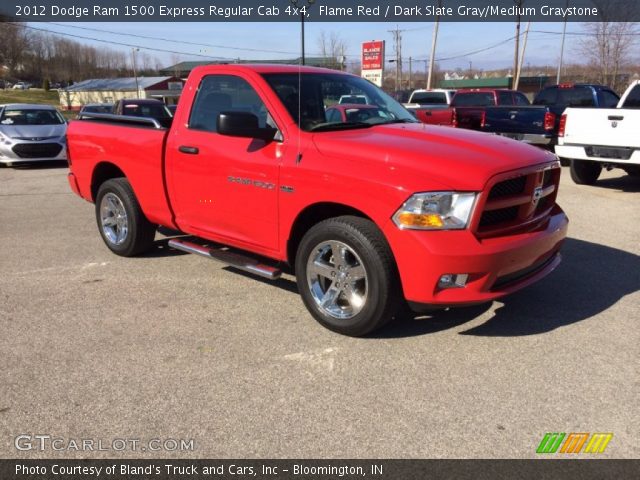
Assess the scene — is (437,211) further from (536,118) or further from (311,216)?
(536,118)

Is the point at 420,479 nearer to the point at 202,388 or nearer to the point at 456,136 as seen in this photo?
the point at 202,388

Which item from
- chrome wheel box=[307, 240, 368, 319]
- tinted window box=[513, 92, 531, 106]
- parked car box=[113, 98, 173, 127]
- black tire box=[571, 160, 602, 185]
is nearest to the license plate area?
black tire box=[571, 160, 602, 185]

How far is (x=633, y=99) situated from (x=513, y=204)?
8741mm

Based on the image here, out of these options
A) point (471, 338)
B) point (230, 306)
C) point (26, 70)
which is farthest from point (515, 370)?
point (26, 70)

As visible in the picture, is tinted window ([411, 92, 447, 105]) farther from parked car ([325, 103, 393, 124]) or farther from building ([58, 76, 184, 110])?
building ([58, 76, 184, 110])

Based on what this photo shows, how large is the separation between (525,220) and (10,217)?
294 inches

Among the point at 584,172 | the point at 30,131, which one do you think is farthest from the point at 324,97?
the point at 30,131

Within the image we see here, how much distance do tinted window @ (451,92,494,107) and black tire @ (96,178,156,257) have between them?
1439 centimetres

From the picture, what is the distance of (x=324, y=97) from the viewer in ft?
15.7

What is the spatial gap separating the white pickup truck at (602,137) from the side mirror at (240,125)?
23.2ft

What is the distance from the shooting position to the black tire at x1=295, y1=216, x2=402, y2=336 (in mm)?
3656

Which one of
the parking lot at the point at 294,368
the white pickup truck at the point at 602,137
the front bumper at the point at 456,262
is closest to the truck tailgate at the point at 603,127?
the white pickup truck at the point at 602,137

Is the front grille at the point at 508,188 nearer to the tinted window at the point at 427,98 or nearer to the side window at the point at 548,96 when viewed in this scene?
the side window at the point at 548,96

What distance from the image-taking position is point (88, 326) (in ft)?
13.9
